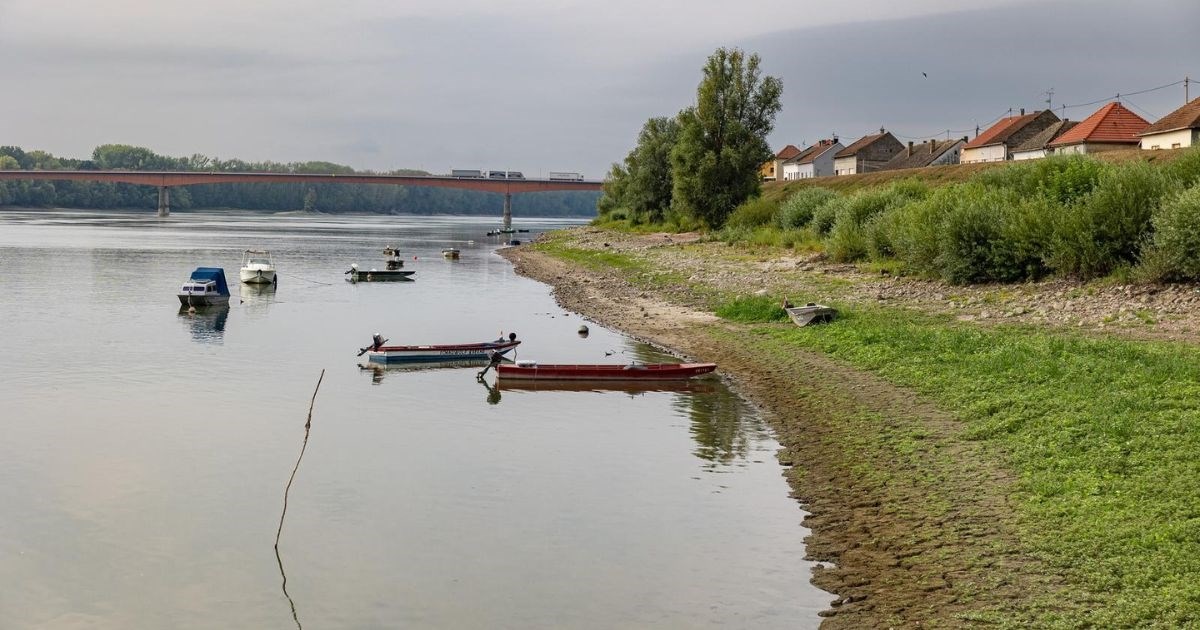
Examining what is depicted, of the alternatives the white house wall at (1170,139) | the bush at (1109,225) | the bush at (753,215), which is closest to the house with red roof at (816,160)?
the white house wall at (1170,139)

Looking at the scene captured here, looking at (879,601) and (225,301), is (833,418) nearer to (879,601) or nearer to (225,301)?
(879,601)

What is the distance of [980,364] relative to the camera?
68.6ft

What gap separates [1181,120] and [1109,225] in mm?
48735

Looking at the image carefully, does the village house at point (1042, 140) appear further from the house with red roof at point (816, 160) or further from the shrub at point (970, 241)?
the shrub at point (970, 241)

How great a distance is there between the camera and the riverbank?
11.2 meters

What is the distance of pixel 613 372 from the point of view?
2620 cm

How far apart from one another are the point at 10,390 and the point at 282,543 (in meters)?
14.4

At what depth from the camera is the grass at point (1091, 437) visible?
35.7ft

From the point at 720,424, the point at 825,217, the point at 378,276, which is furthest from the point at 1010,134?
the point at 720,424

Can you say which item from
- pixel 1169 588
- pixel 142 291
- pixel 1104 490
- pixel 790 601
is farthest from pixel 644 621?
pixel 142 291

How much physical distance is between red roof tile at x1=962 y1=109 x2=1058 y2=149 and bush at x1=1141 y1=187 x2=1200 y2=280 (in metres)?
78.7

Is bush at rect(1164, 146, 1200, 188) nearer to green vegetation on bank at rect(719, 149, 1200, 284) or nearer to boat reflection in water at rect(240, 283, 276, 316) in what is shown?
green vegetation on bank at rect(719, 149, 1200, 284)

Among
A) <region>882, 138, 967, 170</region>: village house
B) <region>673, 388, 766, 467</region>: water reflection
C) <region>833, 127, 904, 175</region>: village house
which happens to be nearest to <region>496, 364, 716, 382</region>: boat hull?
<region>673, 388, 766, 467</region>: water reflection

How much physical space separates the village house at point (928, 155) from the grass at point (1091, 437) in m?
95.3
